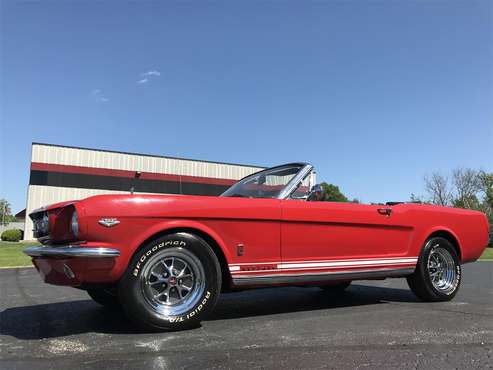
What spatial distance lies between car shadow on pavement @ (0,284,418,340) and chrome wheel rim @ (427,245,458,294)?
0.38 m

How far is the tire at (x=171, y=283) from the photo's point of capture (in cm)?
351

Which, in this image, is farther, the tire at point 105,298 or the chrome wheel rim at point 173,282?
the tire at point 105,298

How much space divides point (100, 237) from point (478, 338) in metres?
3.00

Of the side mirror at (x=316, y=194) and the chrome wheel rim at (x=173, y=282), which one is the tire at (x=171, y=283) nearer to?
the chrome wheel rim at (x=173, y=282)

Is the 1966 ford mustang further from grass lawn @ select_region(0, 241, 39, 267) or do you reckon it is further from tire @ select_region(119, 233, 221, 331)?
grass lawn @ select_region(0, 241, 39, 267)

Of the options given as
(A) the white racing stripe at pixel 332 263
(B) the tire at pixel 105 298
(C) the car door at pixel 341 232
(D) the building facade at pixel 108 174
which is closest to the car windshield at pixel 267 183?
(C) the car door at pixel 341 232

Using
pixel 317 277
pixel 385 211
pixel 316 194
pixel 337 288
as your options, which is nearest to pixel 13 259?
pixel 337 288

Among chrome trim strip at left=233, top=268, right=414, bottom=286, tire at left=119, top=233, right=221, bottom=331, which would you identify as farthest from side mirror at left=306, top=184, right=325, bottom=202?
tire at left=119, top=233, right=221, bottom=331

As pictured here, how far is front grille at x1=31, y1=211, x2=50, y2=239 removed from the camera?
391 cm

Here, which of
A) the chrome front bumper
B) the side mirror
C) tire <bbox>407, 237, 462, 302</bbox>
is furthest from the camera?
tire <bbox>407, 237, 462, 302</bbox>

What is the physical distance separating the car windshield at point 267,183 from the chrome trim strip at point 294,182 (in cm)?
4

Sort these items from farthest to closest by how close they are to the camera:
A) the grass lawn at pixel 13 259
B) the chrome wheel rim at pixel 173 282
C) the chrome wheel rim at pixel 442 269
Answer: the grass lawn at pixel 13 259 < the chrome wheel rim at pixel 442 269 < the chrome wheel rim at pixel 173 282

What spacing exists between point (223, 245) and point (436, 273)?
309 cm

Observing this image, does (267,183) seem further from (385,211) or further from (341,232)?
(385,211)
